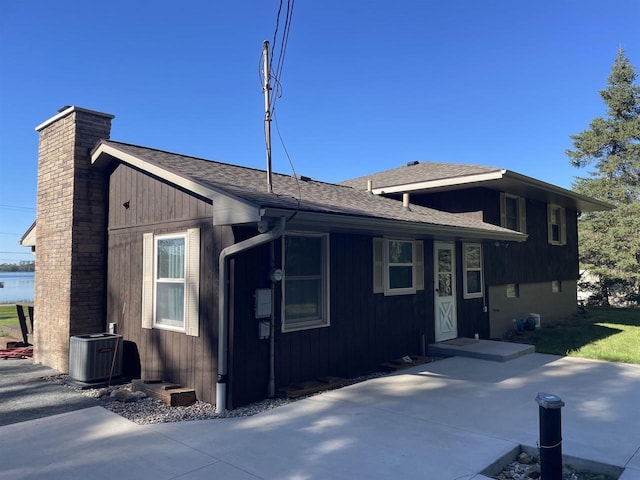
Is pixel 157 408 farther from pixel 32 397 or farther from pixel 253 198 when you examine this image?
pixel 253 198

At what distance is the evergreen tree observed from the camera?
20.7m

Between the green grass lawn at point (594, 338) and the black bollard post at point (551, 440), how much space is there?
20.5 ft

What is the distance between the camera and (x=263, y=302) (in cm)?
582

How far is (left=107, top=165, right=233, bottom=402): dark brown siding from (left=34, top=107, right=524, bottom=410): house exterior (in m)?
0.03

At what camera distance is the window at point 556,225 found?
47.9 ft

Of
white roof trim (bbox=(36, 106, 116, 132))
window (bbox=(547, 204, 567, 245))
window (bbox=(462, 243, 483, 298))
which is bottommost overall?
window (bbox=(462, 243, 483, 298))

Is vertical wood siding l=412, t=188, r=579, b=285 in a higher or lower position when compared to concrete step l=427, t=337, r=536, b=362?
higher

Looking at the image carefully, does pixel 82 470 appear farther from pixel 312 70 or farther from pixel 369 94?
pixel 369 94

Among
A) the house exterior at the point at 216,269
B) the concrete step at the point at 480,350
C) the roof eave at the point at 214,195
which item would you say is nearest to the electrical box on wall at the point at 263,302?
the house exterior at the point at 216,269

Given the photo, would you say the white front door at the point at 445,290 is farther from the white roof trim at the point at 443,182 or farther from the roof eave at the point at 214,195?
the roof eave at the point at 214,195

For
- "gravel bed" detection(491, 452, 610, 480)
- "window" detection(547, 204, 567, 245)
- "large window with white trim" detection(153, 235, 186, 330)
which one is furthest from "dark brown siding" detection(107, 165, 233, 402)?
"window" detection(547, 204, 567, 245)

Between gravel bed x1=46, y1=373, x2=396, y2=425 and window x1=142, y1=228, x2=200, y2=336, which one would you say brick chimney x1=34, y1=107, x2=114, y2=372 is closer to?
window x1=142, y1=228, x2=200, y2=336

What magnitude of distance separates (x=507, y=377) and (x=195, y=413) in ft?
15.8

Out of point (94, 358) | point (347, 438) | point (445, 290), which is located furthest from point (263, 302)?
point (445, 290)
